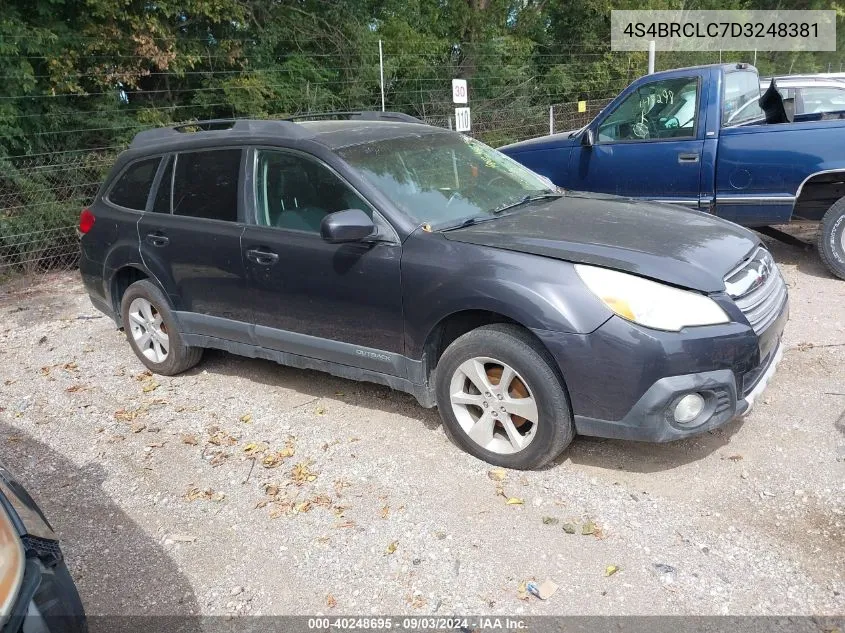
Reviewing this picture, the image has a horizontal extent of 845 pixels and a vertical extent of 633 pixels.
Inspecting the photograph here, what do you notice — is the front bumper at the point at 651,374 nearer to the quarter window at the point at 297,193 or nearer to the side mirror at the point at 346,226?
the side mirror at the point at 346,226

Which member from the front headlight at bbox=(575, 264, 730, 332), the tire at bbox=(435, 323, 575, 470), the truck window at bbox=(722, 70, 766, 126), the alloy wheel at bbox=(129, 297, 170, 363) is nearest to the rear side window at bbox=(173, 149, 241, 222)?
the alloy wheel at bbox=(129, 297, 170, 363)

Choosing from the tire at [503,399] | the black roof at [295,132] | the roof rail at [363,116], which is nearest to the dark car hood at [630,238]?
the tire at [503,399]

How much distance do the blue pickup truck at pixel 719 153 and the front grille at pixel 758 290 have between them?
9.31 ft

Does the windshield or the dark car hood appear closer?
the dark car hood

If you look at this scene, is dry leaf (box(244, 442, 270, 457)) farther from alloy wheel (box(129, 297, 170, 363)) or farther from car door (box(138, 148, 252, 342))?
alloy wheel (box(129, 297, 170, 363))

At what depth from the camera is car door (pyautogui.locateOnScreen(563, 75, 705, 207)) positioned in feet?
22.8

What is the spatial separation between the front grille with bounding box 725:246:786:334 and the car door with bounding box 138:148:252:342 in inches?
114

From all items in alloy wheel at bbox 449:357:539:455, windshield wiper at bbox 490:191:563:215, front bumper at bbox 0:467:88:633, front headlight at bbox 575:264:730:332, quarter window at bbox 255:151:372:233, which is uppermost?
quarter window at bbox 255:151:372:233

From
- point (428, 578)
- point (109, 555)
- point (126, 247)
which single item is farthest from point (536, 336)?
point (126, 247)

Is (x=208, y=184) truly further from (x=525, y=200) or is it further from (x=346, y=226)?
(x=525, y=200)

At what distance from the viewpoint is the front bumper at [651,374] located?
3.28 meters

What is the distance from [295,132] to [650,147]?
13.5ft

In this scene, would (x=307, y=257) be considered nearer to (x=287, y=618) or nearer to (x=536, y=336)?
(x=536, y=336)

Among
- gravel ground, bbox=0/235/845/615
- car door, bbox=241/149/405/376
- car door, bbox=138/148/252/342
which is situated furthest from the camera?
car door, bbox=138/148/252/342
